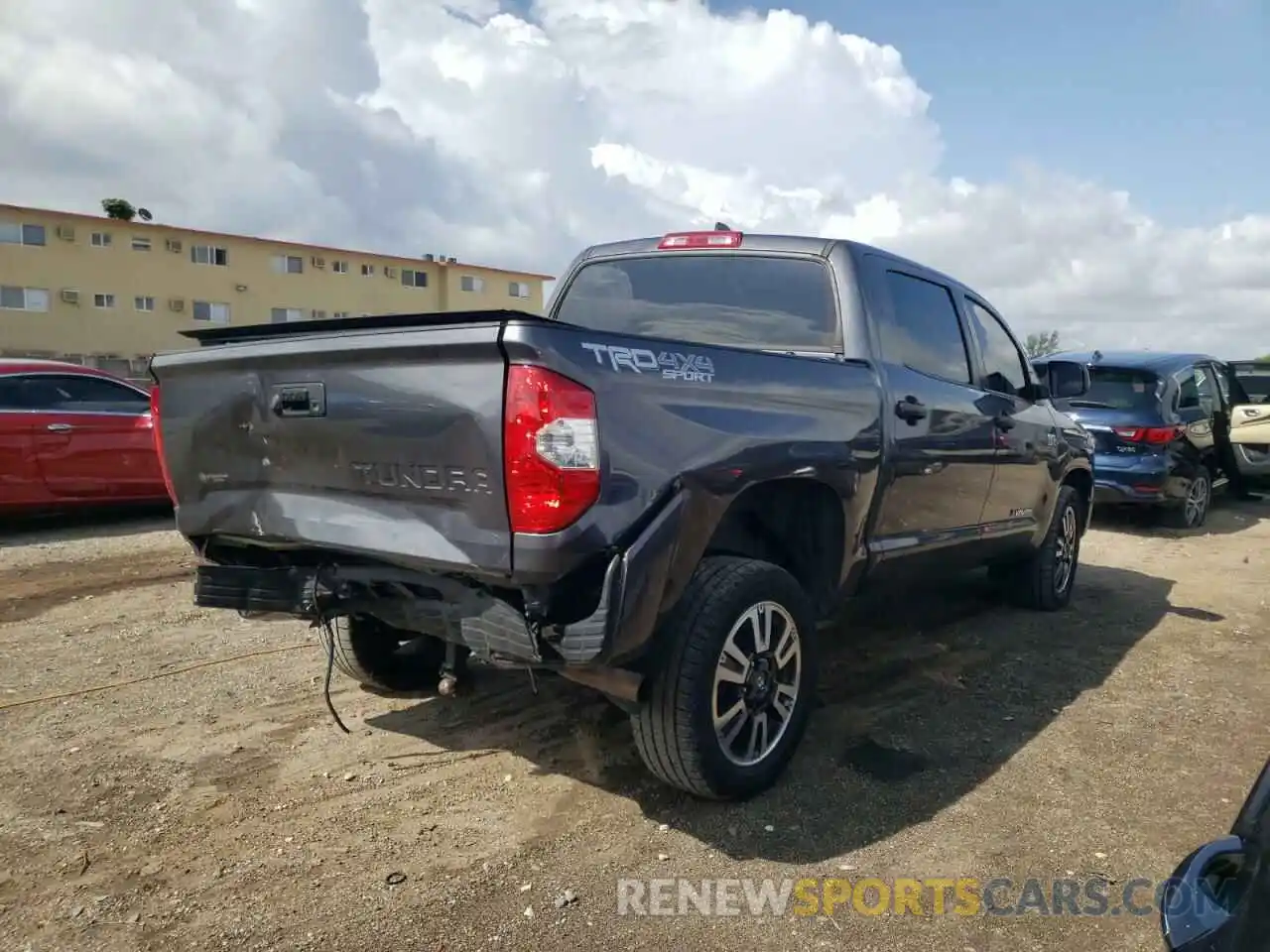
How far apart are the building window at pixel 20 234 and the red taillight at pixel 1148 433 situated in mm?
32906

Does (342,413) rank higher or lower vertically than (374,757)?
higher

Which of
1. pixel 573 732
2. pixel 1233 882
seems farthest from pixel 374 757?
pixel 1233 882

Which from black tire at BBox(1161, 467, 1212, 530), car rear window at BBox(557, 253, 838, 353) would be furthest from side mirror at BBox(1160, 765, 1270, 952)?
black tire at BBox(1161, 467, 1212, 530)

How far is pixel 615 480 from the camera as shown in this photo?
270cm

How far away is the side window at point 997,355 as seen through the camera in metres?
5.21

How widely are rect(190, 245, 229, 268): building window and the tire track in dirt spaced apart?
29.8 metres

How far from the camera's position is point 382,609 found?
313cm

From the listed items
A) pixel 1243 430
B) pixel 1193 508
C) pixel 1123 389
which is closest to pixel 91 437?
pixel 1123 389

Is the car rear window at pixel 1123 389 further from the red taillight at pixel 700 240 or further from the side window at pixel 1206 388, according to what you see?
the red taillight at pixel 700 240

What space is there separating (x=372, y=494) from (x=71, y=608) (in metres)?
3.87

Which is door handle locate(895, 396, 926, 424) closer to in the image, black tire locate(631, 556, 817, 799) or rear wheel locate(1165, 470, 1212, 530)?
black tire locate(631, 556, 817, 799)

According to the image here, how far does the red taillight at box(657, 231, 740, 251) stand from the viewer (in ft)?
A: 14.4

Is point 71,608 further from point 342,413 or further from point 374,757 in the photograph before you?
point 342,413

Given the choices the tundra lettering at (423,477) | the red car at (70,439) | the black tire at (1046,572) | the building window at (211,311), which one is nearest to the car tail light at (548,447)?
the tundra lettering at (423,477)
